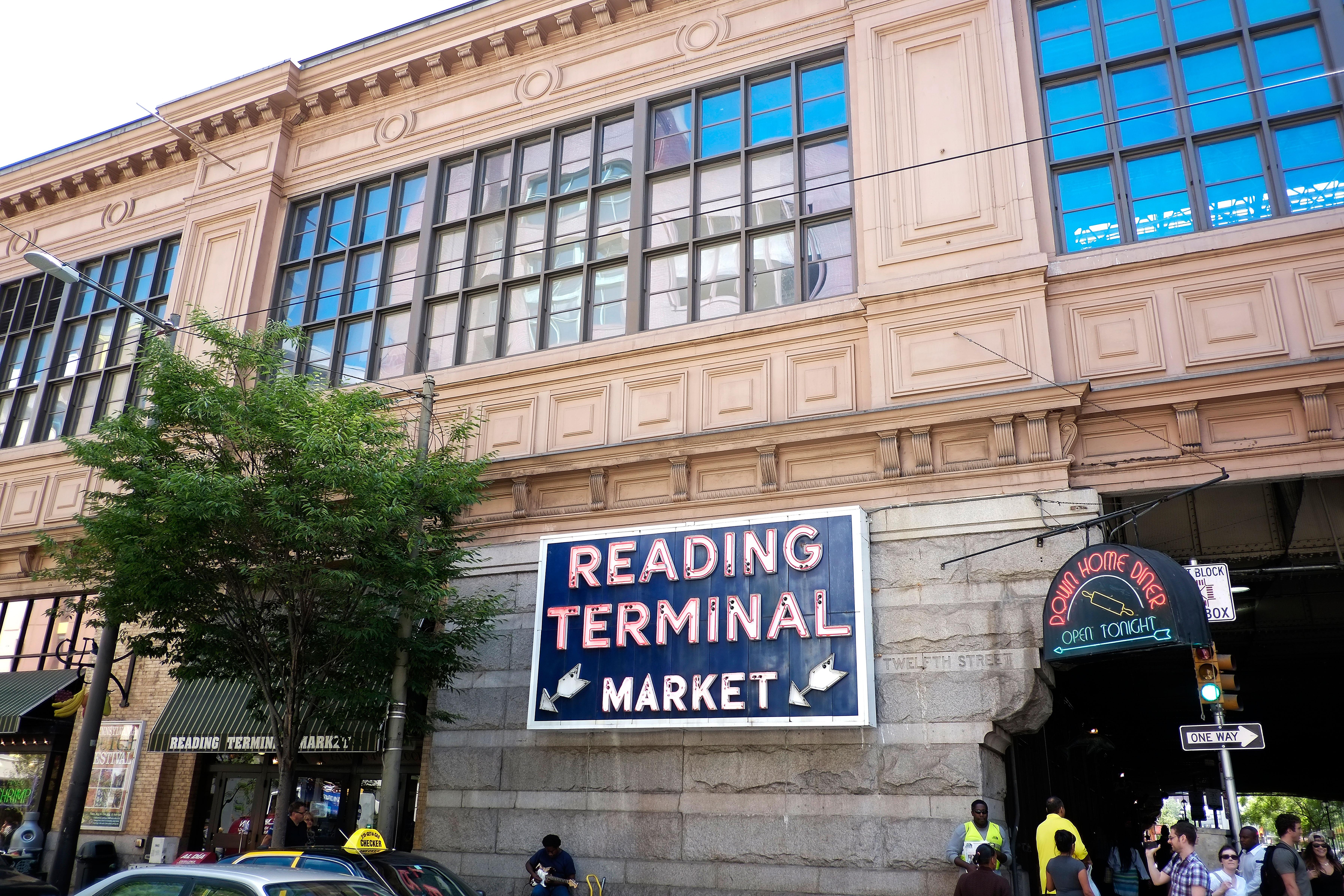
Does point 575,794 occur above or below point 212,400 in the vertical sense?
below

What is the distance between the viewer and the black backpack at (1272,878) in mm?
10070

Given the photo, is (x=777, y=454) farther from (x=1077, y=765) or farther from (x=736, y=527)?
(x=1077, y=765)

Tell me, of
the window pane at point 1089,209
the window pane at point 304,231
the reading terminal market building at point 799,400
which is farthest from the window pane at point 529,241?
the window pane at point 1089,209

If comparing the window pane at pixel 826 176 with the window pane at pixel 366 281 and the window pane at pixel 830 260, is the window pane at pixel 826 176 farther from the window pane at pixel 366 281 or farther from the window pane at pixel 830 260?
the window pane at pixel 366 281

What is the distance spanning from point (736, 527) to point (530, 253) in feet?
23.8

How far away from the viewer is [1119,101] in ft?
48.2

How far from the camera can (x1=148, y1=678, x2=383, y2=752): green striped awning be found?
15.3 metres

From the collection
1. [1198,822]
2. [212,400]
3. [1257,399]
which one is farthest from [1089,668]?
[1198,822]

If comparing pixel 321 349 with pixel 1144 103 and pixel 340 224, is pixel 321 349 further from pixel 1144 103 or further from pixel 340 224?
pixel 1144 103

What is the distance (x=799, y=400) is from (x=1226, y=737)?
22.4 feet

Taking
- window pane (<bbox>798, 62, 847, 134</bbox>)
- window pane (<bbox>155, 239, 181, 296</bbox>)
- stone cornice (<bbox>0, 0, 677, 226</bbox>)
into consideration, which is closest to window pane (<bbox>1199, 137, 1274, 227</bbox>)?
window pane (<bbox>798, 62, 847, 134</bbox>)

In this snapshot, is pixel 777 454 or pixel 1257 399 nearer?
pixel 1257 399

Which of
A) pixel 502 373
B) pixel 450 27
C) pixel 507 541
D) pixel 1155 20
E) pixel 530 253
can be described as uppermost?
pixel 450 27

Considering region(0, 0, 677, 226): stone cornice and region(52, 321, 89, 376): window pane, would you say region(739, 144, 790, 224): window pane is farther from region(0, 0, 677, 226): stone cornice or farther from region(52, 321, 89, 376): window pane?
region(52, 321, 89, 376): window pane
